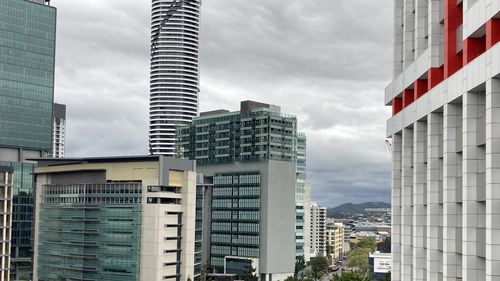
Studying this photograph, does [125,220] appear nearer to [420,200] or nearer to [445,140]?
[420,200]

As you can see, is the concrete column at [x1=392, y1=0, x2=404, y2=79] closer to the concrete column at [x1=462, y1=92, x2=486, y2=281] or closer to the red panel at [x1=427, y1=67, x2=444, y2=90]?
the red panel at [x1=427, y1=67, x2=444, y2=90]

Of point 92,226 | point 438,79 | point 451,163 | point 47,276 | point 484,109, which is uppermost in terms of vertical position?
point 438,79

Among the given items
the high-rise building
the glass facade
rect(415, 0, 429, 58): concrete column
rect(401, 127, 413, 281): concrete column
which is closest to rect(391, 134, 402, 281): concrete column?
the high-rise building

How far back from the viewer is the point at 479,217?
39.2m

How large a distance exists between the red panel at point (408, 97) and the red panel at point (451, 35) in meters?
14.4

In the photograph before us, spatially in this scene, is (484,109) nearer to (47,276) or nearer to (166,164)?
(166,164)

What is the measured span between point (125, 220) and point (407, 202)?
116 metres

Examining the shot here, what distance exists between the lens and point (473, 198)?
130 feet

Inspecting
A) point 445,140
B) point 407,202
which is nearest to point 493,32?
point 445,140

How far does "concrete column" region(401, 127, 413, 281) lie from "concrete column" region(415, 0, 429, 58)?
7506mm

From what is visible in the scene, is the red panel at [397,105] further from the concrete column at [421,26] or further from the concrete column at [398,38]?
the concrete column at [421,26]

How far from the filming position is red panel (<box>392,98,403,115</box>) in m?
67.5

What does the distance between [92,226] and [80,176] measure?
15098 millimetres

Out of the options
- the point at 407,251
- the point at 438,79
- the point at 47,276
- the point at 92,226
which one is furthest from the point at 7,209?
the point at 438,79
